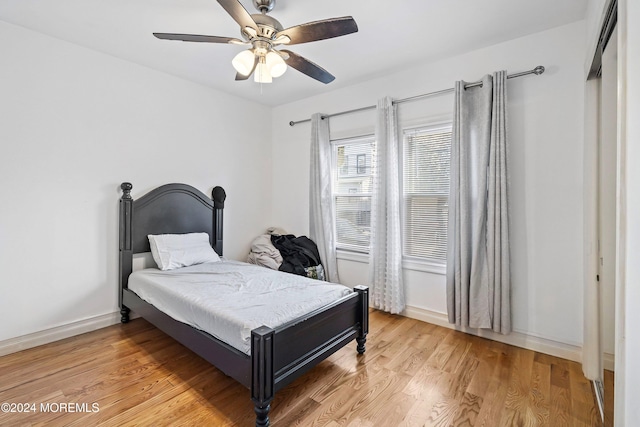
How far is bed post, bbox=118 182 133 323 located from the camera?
9.46 feet

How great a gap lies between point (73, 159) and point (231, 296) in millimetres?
1894

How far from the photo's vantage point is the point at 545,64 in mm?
2375

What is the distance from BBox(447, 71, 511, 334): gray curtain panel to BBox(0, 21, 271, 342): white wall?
9.02ft

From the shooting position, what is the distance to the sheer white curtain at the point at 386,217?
307 cm

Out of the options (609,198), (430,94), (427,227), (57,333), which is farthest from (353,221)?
(57,333)

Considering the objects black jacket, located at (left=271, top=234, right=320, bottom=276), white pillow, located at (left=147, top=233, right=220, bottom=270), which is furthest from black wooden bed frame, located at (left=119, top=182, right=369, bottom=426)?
black jacket, located at (left=271, top=234, right=320, bottom=276)

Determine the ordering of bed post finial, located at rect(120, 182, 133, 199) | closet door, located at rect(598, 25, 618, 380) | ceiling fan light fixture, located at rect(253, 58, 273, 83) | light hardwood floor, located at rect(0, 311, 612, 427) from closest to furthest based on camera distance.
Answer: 1. closet door, located at rect(598, 25, 618, 380)
2. light hardwood floor, located at rect(0, 311, 612, 427)
3. ceiling fan light fixture, located at rect(253, 58, 273, 83)
4. bed post finial, located at rect(120, 182, 133, 199)

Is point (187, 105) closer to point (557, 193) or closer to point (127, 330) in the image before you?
point (127, 330)

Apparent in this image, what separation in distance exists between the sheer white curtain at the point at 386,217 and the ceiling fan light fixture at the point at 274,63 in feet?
4.82

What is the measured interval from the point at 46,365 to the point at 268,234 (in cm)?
242

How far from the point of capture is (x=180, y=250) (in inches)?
122

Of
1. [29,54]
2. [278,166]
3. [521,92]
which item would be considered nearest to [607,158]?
[521,92]

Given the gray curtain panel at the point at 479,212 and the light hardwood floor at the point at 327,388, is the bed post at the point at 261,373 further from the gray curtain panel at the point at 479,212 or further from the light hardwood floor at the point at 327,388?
the gray curtain panel at the point at 479,212

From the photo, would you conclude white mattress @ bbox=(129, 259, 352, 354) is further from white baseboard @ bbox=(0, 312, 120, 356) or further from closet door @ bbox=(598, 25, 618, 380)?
closet door @ bbox=(598, 25, 618, 380)
